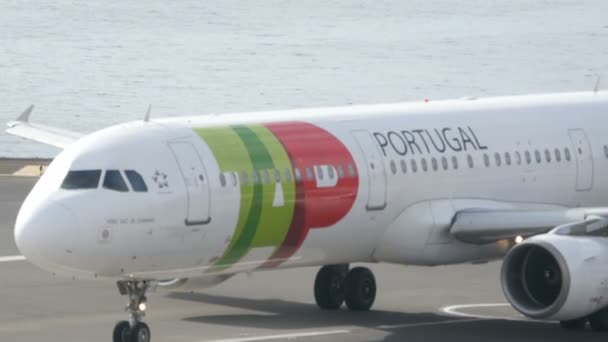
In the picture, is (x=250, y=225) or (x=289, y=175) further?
(x=289, y=175)

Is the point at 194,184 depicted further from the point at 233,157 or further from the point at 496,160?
the point at 496,160

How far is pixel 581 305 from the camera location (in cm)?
3272

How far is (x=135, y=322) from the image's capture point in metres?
31.2

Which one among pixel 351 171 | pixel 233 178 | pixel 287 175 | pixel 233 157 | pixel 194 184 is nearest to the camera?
pixel 194 184

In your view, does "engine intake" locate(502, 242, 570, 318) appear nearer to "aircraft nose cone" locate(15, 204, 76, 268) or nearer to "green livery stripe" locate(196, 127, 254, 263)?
"green livery stripe" locate(196, 127, 254, 263)

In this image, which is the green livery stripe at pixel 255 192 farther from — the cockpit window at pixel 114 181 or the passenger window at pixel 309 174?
the cockpit window at pixel 114 181

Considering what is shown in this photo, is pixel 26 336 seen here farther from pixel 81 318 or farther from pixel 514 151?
pixel 514 151

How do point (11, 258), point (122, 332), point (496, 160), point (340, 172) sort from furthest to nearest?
point (11, 258)
point (496, 160)
point (340, 172)
point (122, 332)

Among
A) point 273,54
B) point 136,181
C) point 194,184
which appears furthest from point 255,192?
point 273,54

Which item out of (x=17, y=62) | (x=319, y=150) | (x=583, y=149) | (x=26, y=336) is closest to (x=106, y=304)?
(x=26, y=336)

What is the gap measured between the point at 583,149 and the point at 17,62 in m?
102

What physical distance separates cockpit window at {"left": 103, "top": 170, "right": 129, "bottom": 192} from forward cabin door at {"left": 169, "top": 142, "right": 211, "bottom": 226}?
1074 mm

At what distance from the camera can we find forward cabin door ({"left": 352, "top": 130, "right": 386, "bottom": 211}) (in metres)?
34.5

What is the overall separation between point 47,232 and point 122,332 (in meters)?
2.23
